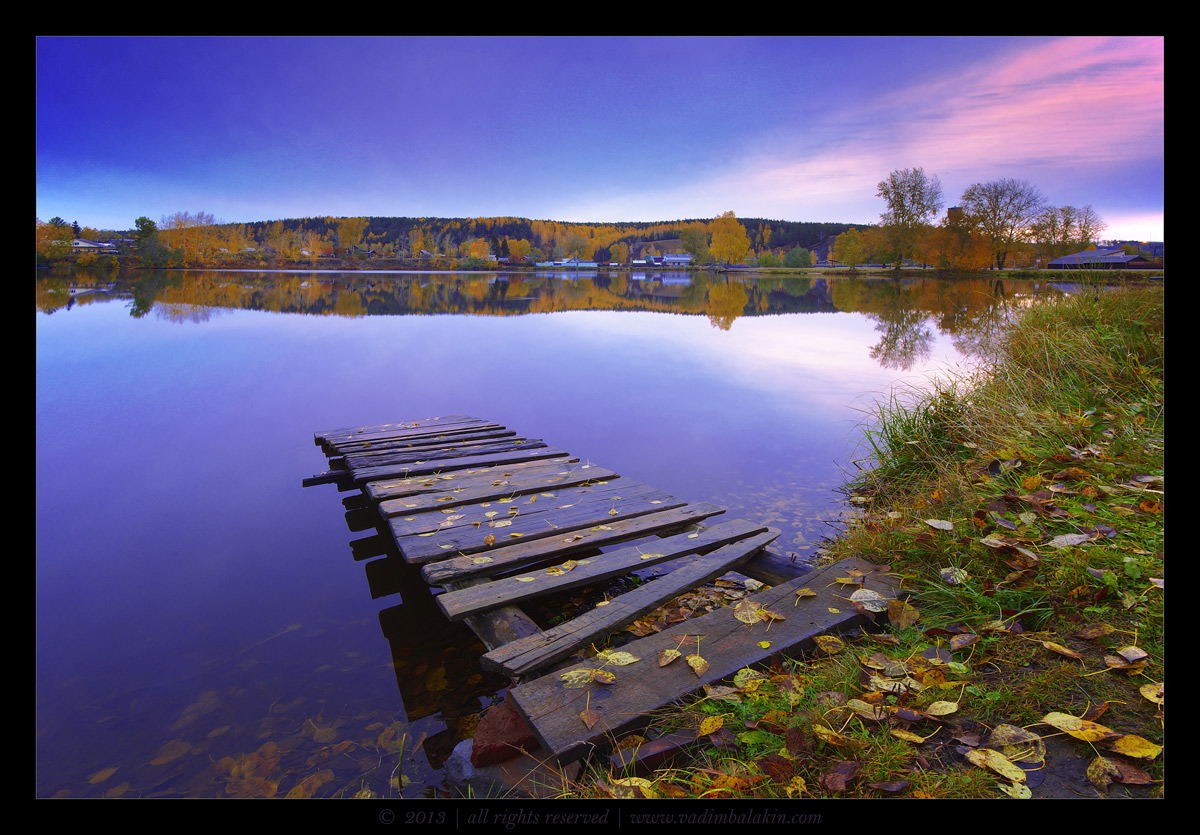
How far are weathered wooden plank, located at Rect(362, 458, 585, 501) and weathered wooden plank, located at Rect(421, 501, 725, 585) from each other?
1.36 m

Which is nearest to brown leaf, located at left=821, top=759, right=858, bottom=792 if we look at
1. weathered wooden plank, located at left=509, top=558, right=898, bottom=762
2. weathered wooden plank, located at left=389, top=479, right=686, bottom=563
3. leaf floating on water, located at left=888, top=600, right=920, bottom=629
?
weathered wooden plank, located at left=509, top=558, right=898, bottom=762

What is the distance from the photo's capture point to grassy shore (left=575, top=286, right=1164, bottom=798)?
68.4 inches

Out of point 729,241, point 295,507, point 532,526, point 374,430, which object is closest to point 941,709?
point 532,526

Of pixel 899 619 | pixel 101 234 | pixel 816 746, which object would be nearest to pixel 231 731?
pixel 816 746

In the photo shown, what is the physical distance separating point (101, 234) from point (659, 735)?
425 feet

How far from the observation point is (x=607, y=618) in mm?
2779

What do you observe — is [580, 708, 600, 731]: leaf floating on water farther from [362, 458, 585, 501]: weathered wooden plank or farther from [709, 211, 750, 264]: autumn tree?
[709, 211, 750, 264]: autumn tree

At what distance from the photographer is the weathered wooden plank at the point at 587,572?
3.02 metres

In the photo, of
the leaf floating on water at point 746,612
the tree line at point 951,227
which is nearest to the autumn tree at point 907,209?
the tree line at point 951,227

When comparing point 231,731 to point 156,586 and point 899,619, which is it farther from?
point 899,619

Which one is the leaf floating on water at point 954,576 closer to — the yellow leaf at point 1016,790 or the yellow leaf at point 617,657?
the yellow leaf at point 1016,790

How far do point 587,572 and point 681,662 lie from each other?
1.08 m

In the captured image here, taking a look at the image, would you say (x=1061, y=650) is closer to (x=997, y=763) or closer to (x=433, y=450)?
(x=997, y=763)
